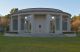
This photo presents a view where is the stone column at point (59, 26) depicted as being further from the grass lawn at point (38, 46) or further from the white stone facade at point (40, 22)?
the grass lawn at point (38, 46)

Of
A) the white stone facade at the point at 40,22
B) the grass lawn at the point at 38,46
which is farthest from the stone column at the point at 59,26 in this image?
→ the grass lawn at the point at 38,46

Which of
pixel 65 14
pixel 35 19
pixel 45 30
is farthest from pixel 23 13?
pixel 65 14

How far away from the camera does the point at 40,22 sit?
3950cm

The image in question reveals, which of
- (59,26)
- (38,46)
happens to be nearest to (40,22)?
(59,26)

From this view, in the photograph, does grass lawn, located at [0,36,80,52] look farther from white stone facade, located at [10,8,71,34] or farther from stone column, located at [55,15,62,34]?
stone column, located at [55,15,62,34]

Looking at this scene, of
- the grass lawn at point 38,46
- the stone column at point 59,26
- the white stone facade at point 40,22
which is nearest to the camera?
the grass lawn at point 38,46

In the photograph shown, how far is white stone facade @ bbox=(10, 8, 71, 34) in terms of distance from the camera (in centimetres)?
3803

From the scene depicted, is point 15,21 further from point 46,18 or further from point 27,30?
point 46,18

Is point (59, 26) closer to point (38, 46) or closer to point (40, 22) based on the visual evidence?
point (40, 22)

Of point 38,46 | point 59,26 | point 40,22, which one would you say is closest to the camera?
point 38,46

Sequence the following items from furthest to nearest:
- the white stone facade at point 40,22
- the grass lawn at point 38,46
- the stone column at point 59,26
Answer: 1. the stone column at point 59,26
2. the white stone facade at point 40,22
3. the grass lawn at point 38,46

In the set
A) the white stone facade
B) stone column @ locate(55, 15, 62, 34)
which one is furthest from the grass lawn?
stone column @ locate(55, 15, 62, 34)

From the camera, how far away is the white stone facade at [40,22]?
3803 centimetres

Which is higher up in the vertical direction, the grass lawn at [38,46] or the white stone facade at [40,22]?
the white stone facade at [40,22]
